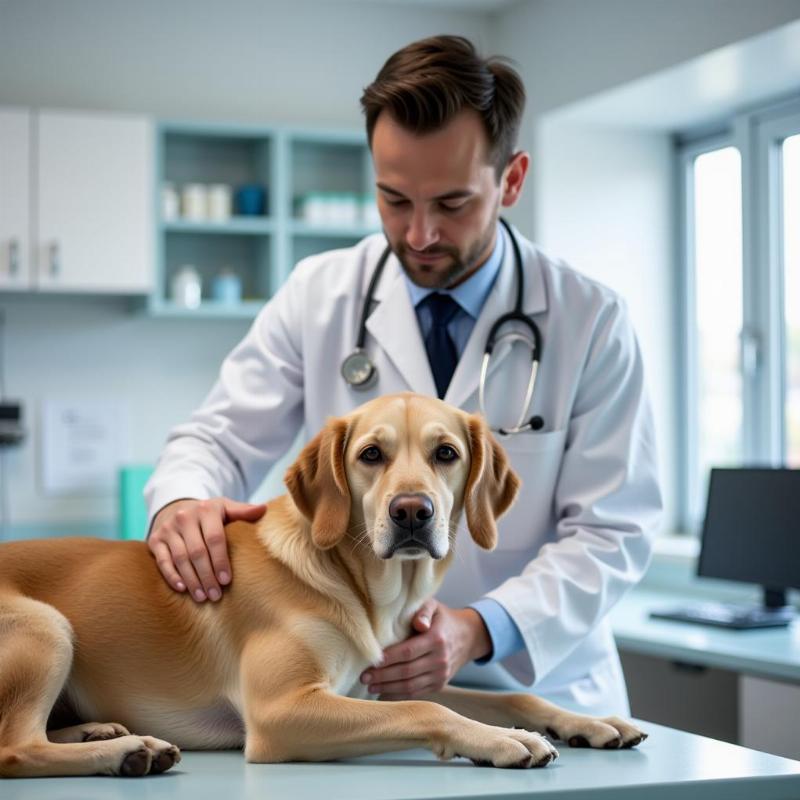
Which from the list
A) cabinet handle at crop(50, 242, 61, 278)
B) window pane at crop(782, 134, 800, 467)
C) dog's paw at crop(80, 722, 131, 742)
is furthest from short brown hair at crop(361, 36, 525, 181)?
cabinet handle at crop(50, 242, 61, 278)

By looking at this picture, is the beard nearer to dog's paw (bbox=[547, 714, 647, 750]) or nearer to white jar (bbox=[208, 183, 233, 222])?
dog's paw (bbox=[547, 714, 647, 750])

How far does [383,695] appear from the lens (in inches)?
55.8

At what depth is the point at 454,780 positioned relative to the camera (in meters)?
1.14

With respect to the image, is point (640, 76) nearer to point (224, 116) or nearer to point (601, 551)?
point (224, 116)

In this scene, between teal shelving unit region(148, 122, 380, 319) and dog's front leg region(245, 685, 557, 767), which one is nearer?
dog's front leg region(245, 685, 557, 767)

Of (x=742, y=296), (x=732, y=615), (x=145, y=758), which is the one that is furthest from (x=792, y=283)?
(x=145, y=758)

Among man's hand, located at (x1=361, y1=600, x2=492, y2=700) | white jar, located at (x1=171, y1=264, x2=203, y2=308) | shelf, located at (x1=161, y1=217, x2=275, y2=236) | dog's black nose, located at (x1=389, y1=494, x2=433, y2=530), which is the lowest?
man's hand, located at (x1=361, y1=600, x2=492, y2=700)

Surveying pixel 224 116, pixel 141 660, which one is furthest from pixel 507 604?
pixel 224 116

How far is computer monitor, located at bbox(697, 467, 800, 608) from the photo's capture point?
2951 mm

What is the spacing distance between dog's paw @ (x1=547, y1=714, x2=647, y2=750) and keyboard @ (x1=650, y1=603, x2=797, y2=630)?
1.64 meters

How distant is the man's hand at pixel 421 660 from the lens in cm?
138

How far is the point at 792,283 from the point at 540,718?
2.62 m

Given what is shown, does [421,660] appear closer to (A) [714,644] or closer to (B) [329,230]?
(A) [714,644]

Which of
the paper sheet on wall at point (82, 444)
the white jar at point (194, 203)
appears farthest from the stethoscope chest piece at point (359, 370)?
the paper sheet on wall at point (82, 444)
